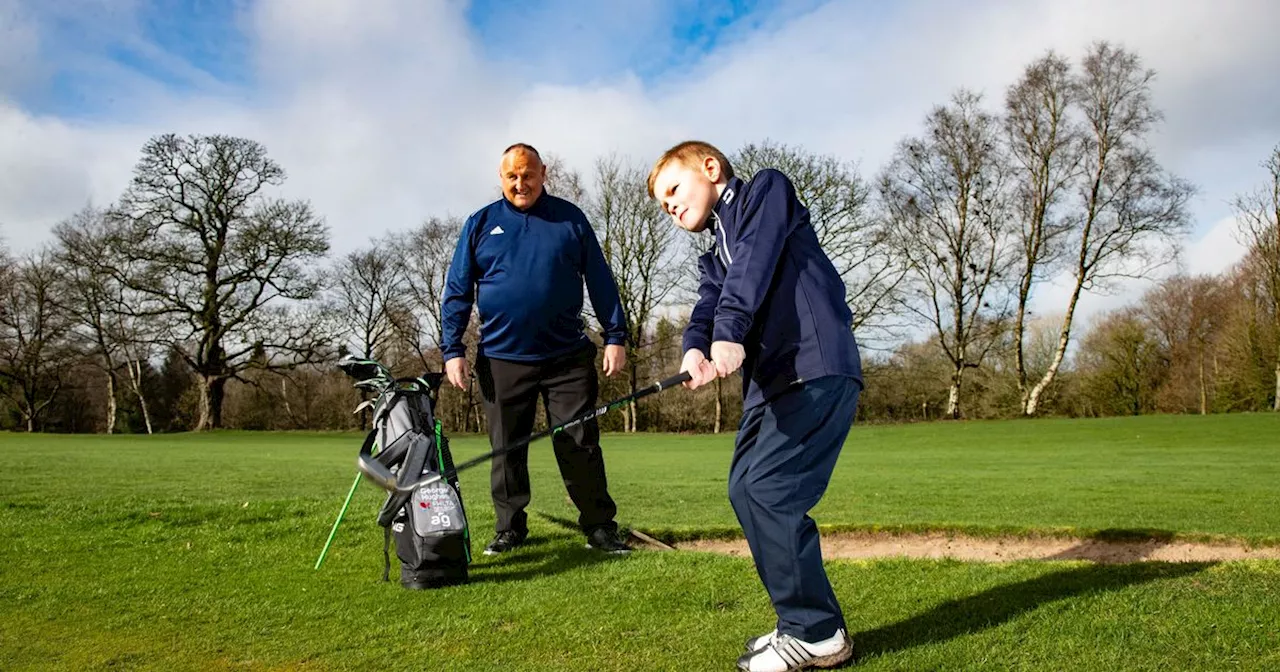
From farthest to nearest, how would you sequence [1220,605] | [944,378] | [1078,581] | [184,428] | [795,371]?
[184,428] < [944,378] < [1078,581] < [1220,605] < [795,371]

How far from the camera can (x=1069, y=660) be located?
288 centimetres

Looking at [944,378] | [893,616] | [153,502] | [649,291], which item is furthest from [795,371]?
[944,378]

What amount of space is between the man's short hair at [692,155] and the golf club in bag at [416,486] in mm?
1879

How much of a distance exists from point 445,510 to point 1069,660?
2.89 m

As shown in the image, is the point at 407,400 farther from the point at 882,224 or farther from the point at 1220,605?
the point at 882,224

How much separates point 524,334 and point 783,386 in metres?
2.64

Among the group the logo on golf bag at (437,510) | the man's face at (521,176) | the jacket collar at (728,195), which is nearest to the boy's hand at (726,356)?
the jacket collar at (728,195)

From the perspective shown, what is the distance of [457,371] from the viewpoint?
546cm

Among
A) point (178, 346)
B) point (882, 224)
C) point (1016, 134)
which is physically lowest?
point (178, 346)

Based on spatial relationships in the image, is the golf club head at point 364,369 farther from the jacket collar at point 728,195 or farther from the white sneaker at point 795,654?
the white sneaker at point 795,654

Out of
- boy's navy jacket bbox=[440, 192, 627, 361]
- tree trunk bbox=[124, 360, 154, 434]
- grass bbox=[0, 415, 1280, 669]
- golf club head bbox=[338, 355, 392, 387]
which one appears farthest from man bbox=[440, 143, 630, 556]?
tree trunk bbox=[124, 360, 154, 434]

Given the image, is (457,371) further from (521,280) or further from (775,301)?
(775,301)

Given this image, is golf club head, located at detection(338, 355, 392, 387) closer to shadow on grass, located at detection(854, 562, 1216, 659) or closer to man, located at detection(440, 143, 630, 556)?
man, located at detection(440, 143, 630, 556)

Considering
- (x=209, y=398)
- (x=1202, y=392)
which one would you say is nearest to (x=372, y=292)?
(x=209, y=398)
